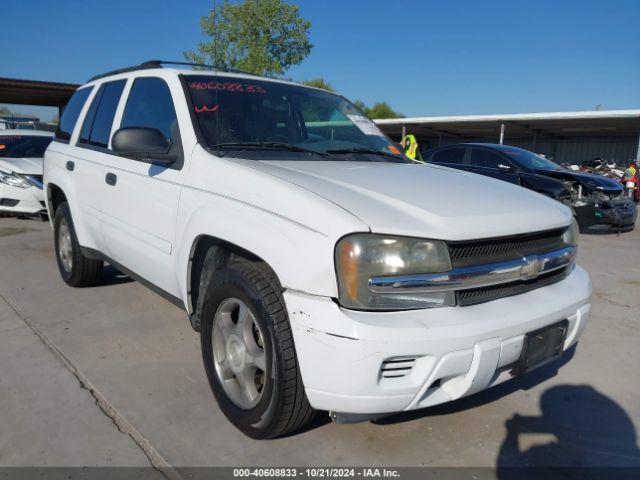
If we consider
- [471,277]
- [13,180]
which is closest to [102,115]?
[471,277]

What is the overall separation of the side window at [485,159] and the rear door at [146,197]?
7228mm

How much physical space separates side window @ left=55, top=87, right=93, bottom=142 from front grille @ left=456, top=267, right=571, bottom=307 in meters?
3.75

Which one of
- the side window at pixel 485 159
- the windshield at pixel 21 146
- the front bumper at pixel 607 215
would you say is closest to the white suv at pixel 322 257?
the front bumper at pixel 607 215

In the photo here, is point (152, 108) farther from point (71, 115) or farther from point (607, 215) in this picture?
point (607, 215)

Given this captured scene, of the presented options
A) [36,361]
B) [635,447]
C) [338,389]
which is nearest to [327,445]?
[338,389]

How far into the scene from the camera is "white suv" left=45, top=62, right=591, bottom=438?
76.9 inches

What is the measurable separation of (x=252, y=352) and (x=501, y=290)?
116 centimetres

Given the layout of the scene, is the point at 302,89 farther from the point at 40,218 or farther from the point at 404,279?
the point at 40,218

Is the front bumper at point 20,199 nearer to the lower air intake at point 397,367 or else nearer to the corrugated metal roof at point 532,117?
the lower air intake at point 397,367

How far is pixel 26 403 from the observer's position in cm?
275

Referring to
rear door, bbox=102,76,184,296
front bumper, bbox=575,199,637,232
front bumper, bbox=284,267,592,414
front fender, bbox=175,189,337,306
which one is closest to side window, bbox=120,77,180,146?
rear door, bbox=102,76,184,296

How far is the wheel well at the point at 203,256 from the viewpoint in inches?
95.8

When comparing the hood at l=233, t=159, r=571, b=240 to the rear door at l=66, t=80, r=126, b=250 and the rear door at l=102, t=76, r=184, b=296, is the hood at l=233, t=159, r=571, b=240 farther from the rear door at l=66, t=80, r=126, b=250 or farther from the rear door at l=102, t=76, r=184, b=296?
the rear door at l=66, t=80, r=126, b=250

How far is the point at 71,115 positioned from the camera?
4668 millimetres
